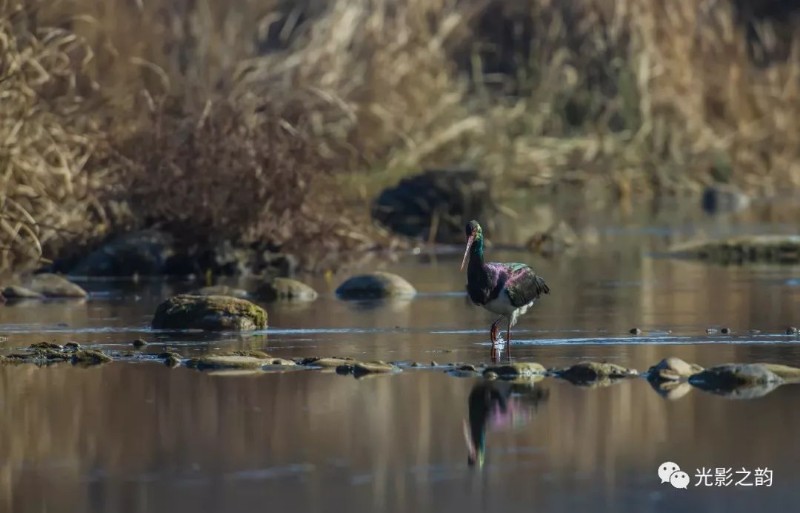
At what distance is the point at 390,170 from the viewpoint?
26.5m

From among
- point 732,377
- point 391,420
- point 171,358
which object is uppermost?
point 171,358

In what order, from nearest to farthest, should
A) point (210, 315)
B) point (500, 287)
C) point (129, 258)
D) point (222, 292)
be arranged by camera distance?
point (500, 287) → point (210, 315) → point (222, 292) → point (129, 258)

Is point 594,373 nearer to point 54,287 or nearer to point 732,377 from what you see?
point 732,377

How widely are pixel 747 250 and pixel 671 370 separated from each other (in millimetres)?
9329

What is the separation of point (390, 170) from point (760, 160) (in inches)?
359

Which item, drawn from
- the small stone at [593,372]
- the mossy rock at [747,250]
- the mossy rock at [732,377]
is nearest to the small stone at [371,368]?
the small stone at [593,372]

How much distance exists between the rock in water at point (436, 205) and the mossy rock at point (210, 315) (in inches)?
389

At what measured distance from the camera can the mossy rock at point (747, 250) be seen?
64.4 feet

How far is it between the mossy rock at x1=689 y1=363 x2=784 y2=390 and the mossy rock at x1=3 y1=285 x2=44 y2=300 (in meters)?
7.05

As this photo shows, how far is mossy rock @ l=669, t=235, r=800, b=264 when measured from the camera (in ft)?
64.4

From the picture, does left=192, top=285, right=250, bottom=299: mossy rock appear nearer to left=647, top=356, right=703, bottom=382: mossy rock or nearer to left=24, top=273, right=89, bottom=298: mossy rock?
left=24, top=273, right=89, bottom=298: mossy rock

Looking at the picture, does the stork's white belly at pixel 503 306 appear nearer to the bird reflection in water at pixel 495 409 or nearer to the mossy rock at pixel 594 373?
the mossy rock at pixel 594 373

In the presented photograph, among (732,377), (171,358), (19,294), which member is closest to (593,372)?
(732,377)

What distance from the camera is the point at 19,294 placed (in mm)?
16141
